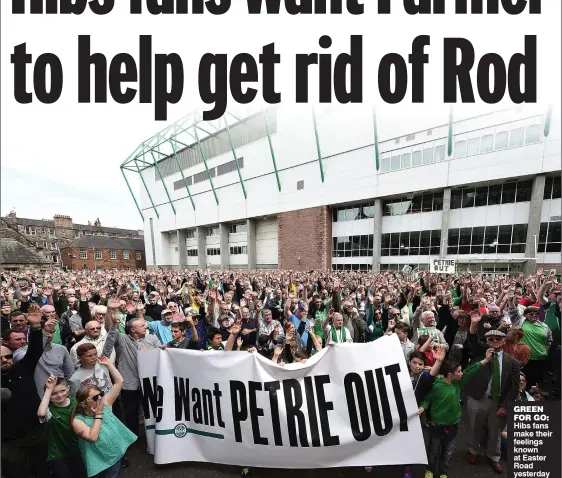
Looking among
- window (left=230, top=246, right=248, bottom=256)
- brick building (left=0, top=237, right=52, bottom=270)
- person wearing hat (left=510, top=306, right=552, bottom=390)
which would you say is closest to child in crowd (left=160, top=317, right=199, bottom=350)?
person wearing hat (left=510, top=306, right=552, bottom=390)

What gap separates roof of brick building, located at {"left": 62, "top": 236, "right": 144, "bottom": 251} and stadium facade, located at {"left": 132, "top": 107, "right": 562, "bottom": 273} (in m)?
27.8

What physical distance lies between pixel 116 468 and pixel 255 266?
3103 cm

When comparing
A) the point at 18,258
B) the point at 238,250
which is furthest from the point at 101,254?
the point at 238,250

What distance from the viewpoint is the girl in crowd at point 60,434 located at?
8.13ft

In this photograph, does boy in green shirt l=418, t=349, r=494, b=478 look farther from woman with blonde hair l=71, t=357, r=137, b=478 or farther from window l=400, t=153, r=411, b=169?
window l=400, t=153, r=411, b=169

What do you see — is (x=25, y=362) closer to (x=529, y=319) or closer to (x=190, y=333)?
(x=190, y=333)

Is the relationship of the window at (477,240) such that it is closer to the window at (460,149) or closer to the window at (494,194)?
the window at (494,194)

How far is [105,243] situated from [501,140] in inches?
2495

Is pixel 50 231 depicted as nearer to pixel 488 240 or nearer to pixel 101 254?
pixel 101 254

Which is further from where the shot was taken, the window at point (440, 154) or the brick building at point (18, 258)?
the brick building at point (18, 258)

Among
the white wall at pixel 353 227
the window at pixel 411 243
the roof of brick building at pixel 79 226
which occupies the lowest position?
the window at pixel 411 243

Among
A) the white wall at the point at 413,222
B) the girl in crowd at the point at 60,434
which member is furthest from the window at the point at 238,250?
the girl in crowd at the point at 60,434

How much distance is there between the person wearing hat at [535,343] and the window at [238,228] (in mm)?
31190

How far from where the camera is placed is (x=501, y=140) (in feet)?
57.5
